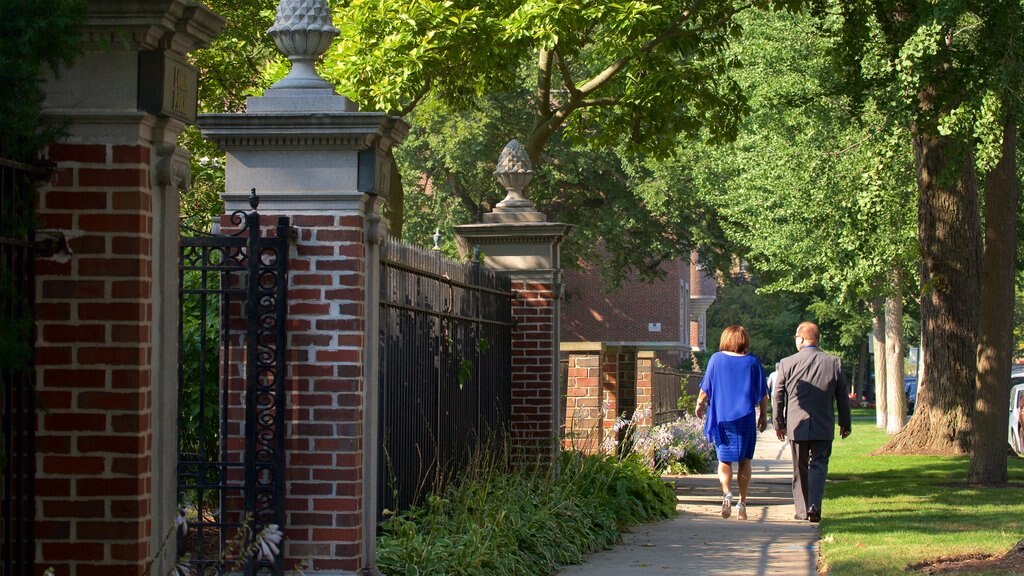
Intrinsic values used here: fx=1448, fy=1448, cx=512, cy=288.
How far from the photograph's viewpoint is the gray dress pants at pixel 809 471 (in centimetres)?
1222

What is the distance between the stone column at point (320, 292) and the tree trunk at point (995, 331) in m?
11.1

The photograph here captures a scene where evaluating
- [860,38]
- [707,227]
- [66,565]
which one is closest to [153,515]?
[66,565]

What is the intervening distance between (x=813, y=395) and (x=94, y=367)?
327 inches

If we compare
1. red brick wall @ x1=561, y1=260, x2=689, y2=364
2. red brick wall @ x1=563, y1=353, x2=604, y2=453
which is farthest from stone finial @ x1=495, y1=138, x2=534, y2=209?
red brick wall @ x1=561, y1=260, x2=689, y2=364

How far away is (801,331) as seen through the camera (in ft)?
40.9

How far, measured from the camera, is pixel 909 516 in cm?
1279

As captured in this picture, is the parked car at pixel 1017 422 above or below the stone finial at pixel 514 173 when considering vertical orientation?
below

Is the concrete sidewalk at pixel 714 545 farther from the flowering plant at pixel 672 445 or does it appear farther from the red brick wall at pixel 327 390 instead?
the red brick wall at pixel 327 390

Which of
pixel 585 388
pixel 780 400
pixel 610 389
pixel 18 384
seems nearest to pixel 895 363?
pixel 610 389

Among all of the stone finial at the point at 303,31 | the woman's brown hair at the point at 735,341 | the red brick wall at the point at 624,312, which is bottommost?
the woman's brown hair at the point at 735,341

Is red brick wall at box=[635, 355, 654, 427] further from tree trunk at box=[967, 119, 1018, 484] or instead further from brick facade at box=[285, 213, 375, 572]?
brick facade at box=[285, 213, 375, 572]

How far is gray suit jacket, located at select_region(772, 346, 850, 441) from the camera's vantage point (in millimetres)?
12180

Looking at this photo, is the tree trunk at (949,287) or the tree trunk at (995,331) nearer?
the tree trunk at (995,331)

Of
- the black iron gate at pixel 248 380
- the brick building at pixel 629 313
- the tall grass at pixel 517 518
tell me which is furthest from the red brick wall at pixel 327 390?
the brick building at pixel 629 313
